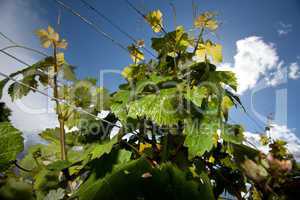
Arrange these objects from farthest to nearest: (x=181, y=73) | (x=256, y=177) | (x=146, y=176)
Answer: (x=181, y=73) → (x=146, y=176) → (x=256, y=177)

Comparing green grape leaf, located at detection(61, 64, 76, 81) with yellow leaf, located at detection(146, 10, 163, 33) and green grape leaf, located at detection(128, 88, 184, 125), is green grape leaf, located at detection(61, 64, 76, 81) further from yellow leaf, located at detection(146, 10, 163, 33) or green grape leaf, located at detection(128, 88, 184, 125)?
yellow leaf, located at detection(146, 10, 163, 33)

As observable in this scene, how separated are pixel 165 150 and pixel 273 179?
0.54m

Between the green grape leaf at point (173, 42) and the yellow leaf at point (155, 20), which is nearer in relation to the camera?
the green grape leaf at point (173, 42)

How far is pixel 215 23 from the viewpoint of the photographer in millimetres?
1030

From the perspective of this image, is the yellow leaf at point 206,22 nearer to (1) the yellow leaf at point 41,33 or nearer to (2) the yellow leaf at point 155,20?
(2) the yellow leaf at point 155,20

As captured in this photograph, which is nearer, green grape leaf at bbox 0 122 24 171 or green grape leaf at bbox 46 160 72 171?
green grape leaf at bbox 0 122 24 171

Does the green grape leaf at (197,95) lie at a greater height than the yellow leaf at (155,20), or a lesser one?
lesser

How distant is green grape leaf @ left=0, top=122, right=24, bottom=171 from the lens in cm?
40

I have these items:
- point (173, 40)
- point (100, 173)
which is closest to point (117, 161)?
point (100, 173)

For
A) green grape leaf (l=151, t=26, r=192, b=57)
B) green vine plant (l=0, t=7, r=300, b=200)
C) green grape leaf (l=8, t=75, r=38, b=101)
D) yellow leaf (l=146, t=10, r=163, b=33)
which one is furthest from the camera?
yellow leaf (l=146, t=10, r=163, b=33)

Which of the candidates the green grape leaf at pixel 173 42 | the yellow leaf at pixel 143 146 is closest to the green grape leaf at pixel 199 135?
the yellow leaf at pixel 143 146

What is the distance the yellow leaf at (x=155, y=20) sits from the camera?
3.58 ft

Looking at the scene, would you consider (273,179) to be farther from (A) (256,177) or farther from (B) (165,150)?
(B) (165,150)

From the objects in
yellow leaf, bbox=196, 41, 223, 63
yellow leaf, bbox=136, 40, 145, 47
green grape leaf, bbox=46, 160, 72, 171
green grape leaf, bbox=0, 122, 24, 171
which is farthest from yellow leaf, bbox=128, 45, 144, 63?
green grape leaf, bbox=0, 122, 24, 171
